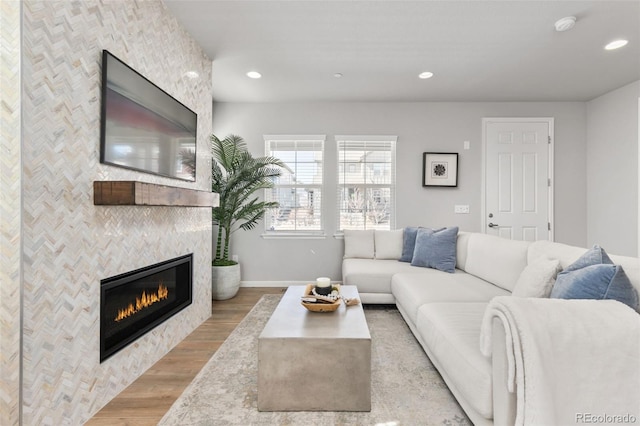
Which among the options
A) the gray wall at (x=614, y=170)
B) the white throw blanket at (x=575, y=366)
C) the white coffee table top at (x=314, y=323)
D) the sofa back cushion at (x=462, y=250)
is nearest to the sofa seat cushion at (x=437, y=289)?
the sofa back cushion at (x=462, y=250)

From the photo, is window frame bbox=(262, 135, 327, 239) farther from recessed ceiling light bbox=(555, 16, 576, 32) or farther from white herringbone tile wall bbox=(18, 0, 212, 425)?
Result: recessed ceiling light bbox=(555, 16, 576, 32)

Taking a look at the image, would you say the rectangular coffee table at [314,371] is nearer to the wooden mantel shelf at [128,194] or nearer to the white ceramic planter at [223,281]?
the wooden mantel shelf at [128,194]

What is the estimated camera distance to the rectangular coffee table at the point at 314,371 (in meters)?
1.49

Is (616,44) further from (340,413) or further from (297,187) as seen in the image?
(340,413)

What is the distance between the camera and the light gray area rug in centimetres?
146

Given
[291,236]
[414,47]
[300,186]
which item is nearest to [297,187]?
[300,186]

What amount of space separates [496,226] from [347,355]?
346 cm

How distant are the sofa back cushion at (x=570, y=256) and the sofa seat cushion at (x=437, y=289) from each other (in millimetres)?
412

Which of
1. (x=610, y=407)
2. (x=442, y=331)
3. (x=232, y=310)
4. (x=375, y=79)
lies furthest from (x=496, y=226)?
(x=232, y=310)

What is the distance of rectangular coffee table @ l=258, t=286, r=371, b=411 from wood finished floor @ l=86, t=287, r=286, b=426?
592 millimetres

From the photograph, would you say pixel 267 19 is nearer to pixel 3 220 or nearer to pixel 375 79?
pixel 375 79

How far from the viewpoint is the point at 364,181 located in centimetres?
410

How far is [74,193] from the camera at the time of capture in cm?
139

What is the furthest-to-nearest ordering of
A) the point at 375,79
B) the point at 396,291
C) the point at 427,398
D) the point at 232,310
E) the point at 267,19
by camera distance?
1. the point at 375,79
2. the point at 232,310
3. the point at 396,291
4. the point at 267,19
5. the point at 427,398
